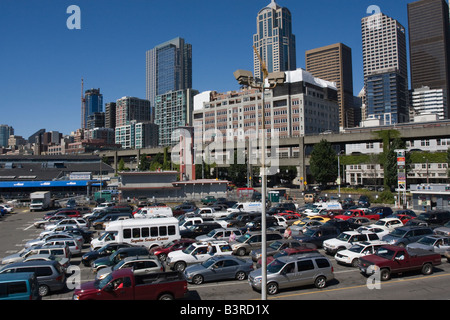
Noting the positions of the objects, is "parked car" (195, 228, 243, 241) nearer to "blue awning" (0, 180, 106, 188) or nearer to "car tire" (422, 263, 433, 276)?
"car tire" (422, 263, 433, 276)

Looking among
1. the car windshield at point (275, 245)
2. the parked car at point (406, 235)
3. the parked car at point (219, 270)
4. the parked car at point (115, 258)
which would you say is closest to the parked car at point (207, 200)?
the car windshield at point (275, 245)

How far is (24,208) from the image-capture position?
5534 centimetres

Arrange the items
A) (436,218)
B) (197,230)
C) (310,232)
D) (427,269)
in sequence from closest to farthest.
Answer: (427,269), (310,232), (197,230), (436,218)

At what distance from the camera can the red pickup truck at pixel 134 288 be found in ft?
42.1

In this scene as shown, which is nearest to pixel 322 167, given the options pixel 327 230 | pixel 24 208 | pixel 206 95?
pixel 327 230

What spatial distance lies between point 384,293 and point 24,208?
56.9 metres

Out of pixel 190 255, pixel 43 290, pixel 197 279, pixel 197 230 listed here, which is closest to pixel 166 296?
pixel 197 279

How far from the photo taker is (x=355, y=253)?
64.6 feet

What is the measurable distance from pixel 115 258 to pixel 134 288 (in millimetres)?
6544

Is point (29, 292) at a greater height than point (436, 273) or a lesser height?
greater

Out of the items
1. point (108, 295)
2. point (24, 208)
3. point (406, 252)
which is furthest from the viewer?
point (24, 208)

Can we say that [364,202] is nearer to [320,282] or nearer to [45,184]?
[320,282]

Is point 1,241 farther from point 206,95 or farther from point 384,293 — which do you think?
point 206,95
